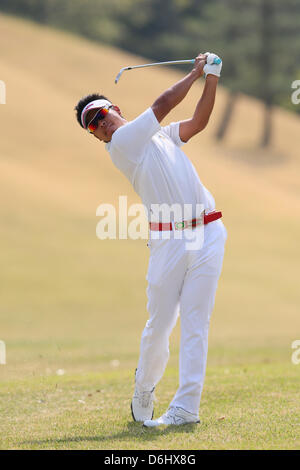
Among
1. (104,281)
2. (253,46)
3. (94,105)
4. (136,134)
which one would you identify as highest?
(253,46)

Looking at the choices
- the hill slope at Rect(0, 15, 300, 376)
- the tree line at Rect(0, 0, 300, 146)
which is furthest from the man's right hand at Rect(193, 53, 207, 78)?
the tree line at Rect(0, 0, 300, 146)

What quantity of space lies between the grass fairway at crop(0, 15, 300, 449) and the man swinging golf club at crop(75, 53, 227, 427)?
47cm

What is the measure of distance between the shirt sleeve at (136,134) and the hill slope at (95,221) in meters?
6.01

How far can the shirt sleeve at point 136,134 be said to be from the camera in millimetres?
5566

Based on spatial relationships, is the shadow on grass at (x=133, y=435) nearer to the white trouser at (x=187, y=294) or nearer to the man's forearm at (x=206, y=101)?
the white trouser at (x=187, y=294)

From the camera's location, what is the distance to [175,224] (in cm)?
569

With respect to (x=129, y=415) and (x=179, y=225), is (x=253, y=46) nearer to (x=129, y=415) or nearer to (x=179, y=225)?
(x=129, y=415)


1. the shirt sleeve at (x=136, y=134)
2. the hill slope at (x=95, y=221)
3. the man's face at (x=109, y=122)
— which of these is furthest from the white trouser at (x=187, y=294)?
the hill slope at (x=95, y=221)

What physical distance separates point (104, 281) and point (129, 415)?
13.7 metres

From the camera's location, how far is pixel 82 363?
1166 centimetres

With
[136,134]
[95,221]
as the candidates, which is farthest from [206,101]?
[95,221]

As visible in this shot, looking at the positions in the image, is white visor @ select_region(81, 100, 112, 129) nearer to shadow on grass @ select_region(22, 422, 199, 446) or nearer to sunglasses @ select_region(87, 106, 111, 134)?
sunglasses @ select_region(87, 106, 111, 134)
